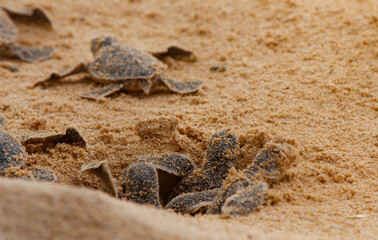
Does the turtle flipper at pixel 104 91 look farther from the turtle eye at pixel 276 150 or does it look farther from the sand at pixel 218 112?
the turtle eye at pixel 276 150

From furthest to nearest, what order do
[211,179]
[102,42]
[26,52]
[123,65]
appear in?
1. [26,52]
2. [102,42]
3. [123,65]
4. [211,179]

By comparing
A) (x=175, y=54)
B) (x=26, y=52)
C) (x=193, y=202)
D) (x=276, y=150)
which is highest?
(x=276, y=150)

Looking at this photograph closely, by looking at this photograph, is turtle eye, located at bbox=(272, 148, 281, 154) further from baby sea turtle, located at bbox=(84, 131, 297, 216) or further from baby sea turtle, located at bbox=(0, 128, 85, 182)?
baby sea turtle, located at bbox=(0, 128, 85, 182)

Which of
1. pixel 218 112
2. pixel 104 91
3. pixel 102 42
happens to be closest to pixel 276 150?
pixel 218 112

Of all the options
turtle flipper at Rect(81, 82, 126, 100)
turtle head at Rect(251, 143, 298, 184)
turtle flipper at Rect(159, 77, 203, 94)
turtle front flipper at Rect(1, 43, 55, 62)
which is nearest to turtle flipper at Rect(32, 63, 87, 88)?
turtle flipper at Rect(81, 82, 126, 100)

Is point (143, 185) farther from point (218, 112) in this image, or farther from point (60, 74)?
point (60, 74)

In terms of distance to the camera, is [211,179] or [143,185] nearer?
[143,185]

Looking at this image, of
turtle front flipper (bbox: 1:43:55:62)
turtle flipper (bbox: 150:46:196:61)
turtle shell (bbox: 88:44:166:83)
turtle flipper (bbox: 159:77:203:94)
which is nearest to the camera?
turtle flipper (bbox: 159:77:203:94)
